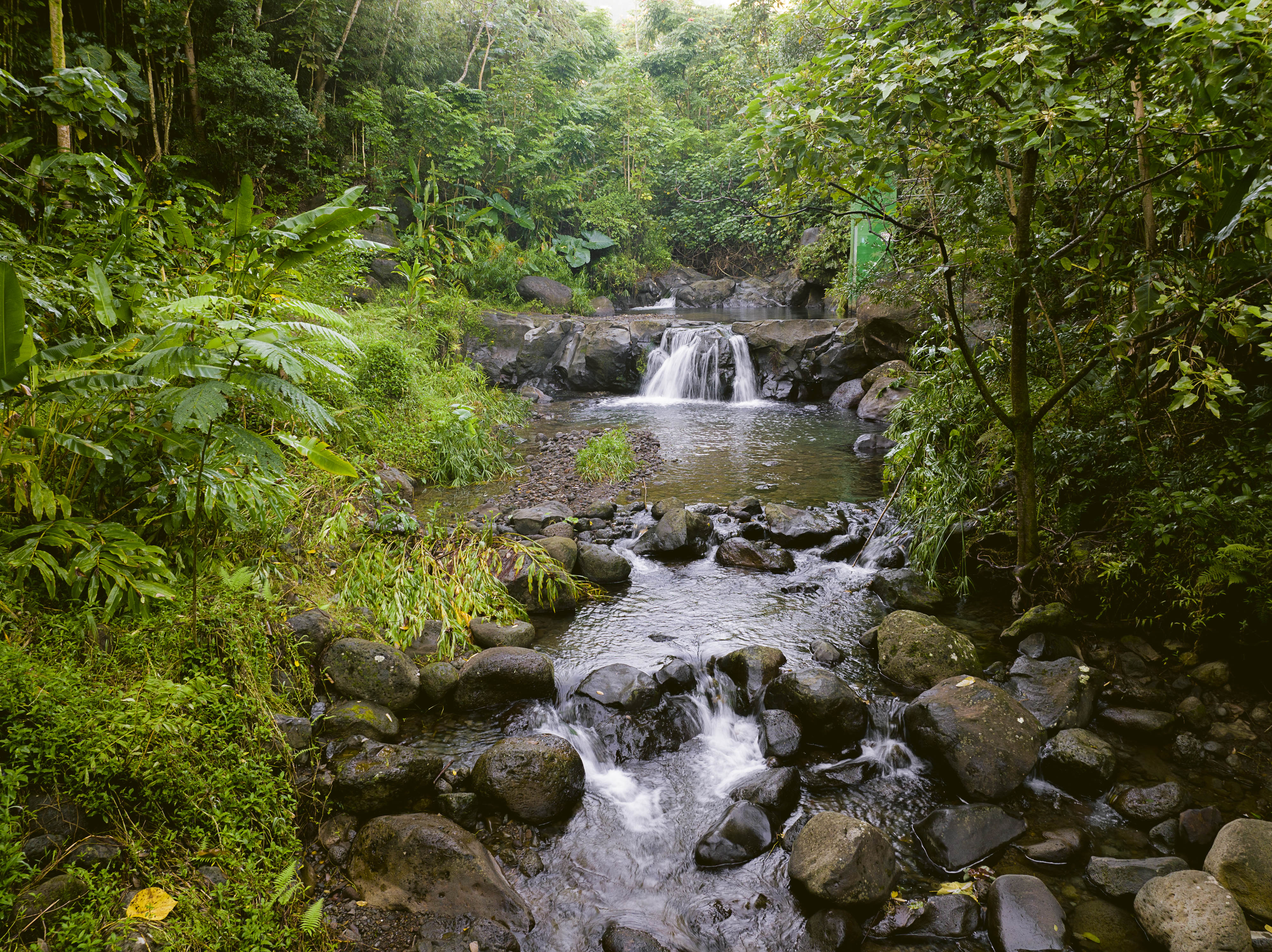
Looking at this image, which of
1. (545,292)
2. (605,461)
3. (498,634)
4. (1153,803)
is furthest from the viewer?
(545,292)

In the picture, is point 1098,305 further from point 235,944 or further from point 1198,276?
point 235,944

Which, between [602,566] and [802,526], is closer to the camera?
[602,566]

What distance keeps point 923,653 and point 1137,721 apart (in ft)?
3.82

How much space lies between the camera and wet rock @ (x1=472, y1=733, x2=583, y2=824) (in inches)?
127

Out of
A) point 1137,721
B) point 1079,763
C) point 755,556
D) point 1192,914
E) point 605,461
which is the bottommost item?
point 1192,914

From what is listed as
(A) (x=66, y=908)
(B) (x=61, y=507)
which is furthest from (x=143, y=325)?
(A) (x=66, y=908)

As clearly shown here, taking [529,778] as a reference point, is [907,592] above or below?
above

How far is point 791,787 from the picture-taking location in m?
3.42

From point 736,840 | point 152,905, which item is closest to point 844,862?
point 736,840

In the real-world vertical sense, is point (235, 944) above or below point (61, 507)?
below

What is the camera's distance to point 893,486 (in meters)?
7.11

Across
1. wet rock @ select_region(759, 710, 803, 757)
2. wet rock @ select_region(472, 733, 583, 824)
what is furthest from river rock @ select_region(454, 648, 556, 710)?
wet rock @ select_region(759, 710, 803, 757)

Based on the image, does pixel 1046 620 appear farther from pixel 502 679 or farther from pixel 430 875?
pixel 430 875

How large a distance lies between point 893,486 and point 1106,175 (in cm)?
372
